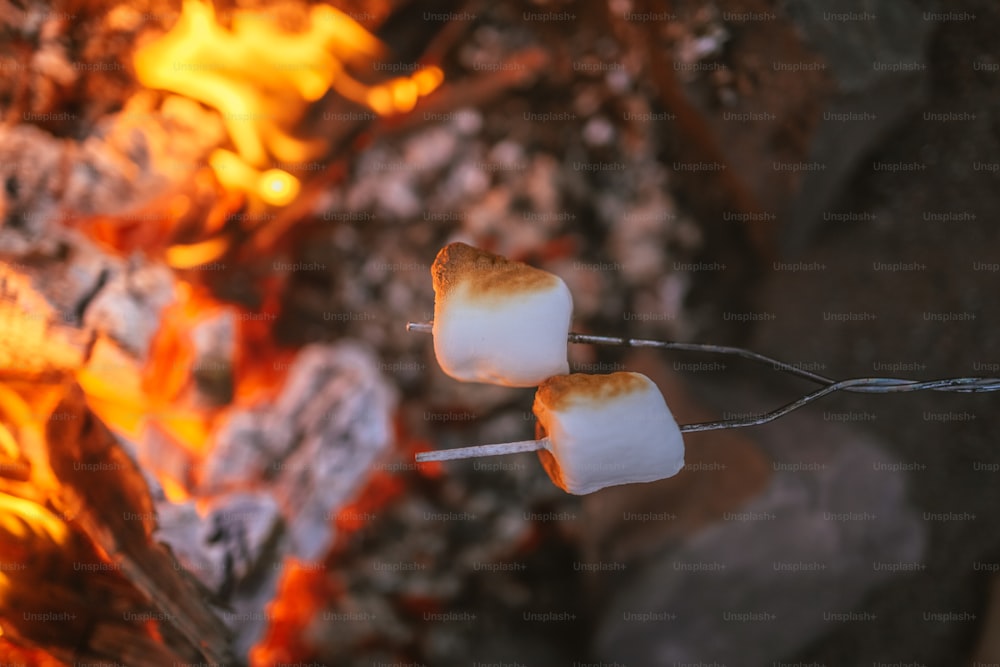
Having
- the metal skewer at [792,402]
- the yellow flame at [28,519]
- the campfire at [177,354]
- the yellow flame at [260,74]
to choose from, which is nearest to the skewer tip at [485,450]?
the metal skewer at [792,402]

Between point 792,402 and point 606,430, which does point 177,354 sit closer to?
point 606,430

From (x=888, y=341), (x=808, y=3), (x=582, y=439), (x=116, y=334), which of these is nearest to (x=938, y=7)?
(x=808, y=3)

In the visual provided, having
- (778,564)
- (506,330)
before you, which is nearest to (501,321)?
(506,330)

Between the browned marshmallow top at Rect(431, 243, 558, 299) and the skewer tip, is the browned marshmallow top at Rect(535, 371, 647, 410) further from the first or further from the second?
the browned marshmallow top at Rect(431, 243, 558, 299)

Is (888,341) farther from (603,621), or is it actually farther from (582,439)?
(582,439)

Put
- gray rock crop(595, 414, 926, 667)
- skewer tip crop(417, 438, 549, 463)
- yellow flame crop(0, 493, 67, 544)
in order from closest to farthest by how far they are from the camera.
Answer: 1. skewer tip crop(417, 438, 549, 463)
2. yellow flame crop(0, 493, 67, 544)
3. gray rock crop(595, 414, 926, 667)

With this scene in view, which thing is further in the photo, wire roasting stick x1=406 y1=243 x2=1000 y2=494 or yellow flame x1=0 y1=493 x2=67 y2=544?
yellow flame x1=0 y1=493 x2=67 y2=544

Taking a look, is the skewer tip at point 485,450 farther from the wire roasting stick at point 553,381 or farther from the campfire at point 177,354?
the campfire at point 177,354

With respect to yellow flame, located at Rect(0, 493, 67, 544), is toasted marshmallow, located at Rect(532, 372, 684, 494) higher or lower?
higher

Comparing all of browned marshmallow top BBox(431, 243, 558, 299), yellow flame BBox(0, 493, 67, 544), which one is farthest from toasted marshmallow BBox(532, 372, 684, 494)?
yellow flame BBox(0, 493, 67, 544)
